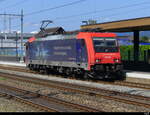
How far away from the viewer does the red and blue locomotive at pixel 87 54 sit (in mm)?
20469

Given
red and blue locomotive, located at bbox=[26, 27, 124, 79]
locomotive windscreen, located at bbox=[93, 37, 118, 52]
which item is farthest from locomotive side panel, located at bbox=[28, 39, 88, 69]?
locomotive windscreen, located at bbox=[93, 37, 118, 52]

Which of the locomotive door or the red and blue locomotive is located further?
the locomotive door

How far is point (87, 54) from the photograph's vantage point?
2053 centimetres

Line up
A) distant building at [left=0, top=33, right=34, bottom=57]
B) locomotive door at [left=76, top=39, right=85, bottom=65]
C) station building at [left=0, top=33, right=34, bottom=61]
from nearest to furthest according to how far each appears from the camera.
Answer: locomotive door at [left=76, top=39, right=85, bottom=65]
station building at [left=0, top=33, right=34, bottom=61]
distant building at [left=0, top=33, right=34, bottom=57]

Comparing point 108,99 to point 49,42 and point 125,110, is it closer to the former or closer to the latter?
point 125,110

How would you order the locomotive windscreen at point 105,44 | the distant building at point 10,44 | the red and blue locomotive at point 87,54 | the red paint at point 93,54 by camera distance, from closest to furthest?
1. the red paint at point 93,54
2. the red and blue locomotive at point 87,54
3. the locomotive windscreen at point 105,44
4. the distant building at point 10,44

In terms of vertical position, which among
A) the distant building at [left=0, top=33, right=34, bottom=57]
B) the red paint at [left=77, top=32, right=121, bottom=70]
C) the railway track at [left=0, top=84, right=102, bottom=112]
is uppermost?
the distant building at [left=0, top=33, right=34, bottom=57]

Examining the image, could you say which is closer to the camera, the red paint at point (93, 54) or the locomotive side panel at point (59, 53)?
the red paint at point (93, 54)

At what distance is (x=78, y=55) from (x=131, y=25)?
14.1 ft

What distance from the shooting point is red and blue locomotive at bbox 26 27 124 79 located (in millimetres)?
20469

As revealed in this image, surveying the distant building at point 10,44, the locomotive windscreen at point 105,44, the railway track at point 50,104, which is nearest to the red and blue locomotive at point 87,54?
the locomotive windscreen at point 105,44

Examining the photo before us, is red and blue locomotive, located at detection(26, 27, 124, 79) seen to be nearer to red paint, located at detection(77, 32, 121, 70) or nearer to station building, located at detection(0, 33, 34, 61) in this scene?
red paint, located at detection(77, 32, 121, 70)

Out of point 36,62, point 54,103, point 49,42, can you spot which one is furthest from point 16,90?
point 36,62

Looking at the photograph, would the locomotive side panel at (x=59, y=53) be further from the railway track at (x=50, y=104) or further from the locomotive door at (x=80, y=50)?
the railway track at (x=50, y=104)
